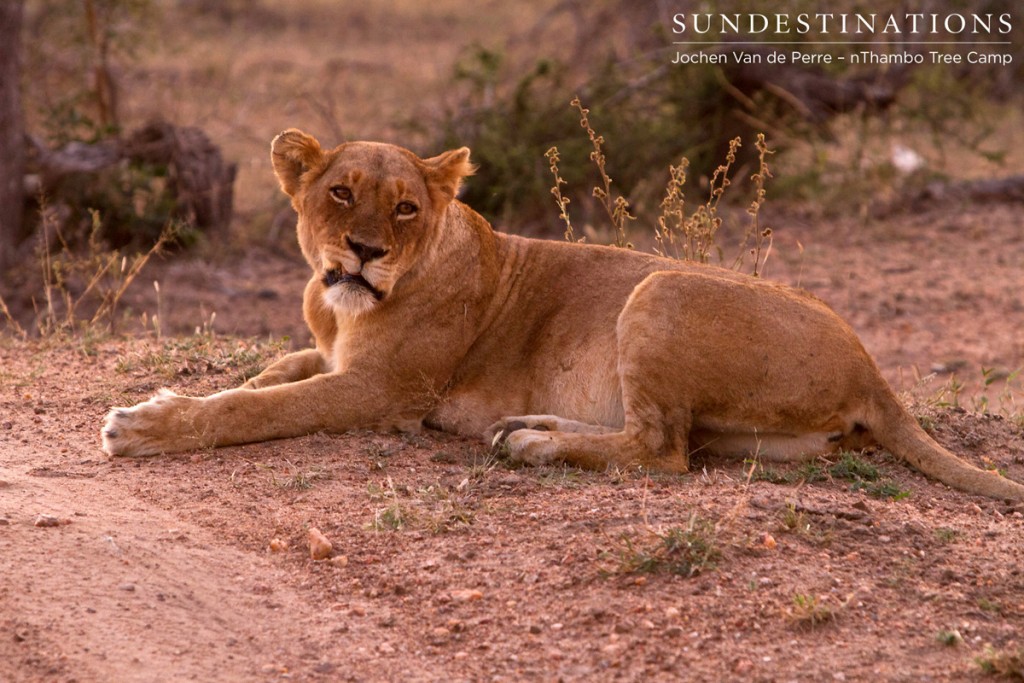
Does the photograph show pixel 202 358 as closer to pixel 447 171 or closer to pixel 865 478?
pixel 447 171

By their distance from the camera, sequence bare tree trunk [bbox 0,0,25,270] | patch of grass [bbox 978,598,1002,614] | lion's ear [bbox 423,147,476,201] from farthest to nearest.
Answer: bare tree trunk [bbox 0,0,25,270], lion's ear [bbox 423,147,476,201], patch of grass [bbox 978,598,1002,614]

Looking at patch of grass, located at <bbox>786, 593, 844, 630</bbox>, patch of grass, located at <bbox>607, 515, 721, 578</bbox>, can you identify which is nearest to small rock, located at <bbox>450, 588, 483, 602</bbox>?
patch of grass, located at <bbox>607, 515, 721, 578</bbox>

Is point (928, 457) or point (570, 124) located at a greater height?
point (570, 124)

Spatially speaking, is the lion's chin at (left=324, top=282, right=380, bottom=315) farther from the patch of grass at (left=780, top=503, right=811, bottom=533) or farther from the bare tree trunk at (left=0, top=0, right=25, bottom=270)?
the bare tree trunk at (left=0, top=0, right=25, bottom=270)

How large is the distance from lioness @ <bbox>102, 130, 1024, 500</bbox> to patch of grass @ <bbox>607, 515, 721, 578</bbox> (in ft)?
3.01

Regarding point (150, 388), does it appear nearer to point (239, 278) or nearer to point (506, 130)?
point (239, 278)

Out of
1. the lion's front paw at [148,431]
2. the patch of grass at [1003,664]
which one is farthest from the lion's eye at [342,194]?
the patch of grass at [1003,664]

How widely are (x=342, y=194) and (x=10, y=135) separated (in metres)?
4.88

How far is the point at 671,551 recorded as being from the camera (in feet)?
12.8

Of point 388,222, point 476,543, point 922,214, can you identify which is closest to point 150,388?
point 388,222

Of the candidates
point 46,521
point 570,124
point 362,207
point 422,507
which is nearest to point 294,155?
point 362,207

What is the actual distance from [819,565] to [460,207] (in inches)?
95.9

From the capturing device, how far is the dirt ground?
3.46 metres

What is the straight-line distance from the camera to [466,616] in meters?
3.71
